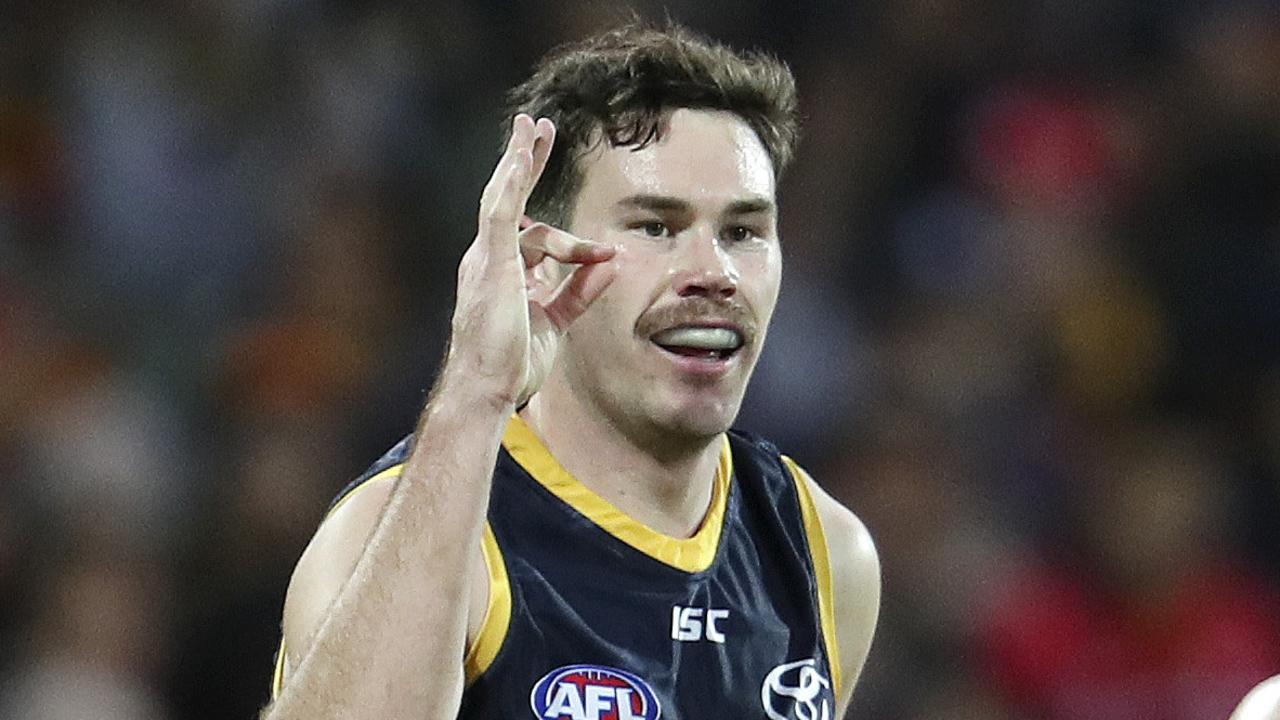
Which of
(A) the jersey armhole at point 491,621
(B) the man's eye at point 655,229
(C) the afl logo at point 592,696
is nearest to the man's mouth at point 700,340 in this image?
(B) the man's eye at point 655,229

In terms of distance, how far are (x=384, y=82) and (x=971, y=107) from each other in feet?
7.36

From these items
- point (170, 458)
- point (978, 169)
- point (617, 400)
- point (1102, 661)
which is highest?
point (978, 169)

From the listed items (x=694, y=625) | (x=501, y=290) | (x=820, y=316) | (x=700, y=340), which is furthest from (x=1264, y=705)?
(x=820, y=316)

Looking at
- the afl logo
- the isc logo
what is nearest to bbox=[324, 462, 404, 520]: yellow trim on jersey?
the afl logo

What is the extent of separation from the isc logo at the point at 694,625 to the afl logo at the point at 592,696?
139 mm

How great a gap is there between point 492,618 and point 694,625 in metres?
0.40

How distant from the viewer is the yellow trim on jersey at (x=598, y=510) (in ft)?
11.3

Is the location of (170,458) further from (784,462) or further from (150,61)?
(784,462)

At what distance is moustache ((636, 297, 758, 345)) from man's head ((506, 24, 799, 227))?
275 millimetres

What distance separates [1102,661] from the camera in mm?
6523

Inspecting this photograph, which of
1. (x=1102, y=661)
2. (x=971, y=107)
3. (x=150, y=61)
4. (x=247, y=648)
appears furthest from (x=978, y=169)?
(x=247, y=648)

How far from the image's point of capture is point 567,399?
3496mm

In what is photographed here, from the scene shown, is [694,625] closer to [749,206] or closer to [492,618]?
[492,618]

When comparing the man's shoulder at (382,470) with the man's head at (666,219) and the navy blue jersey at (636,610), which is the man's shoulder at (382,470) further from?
the man's head at (666,219)
